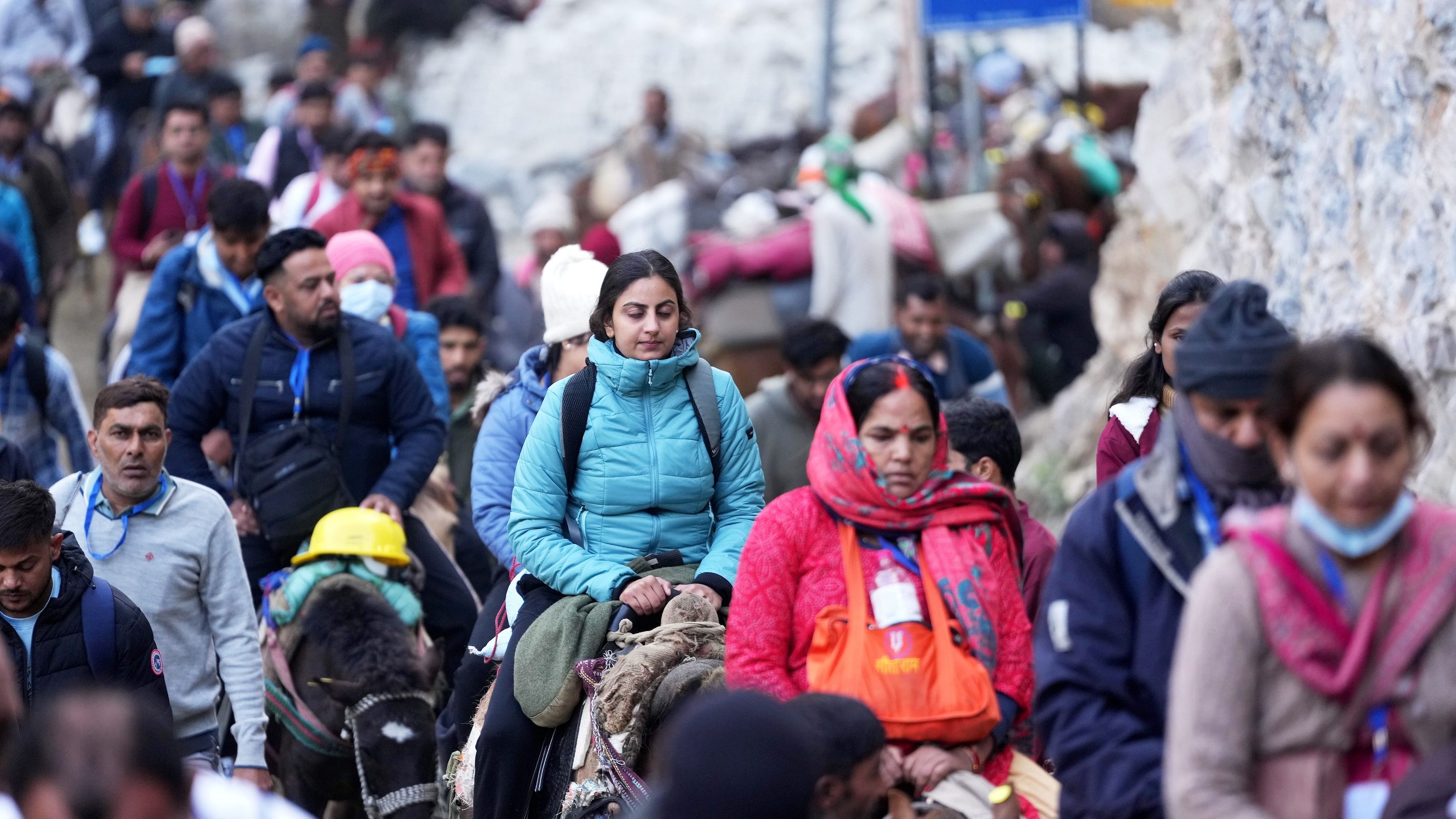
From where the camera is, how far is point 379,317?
8.45 m

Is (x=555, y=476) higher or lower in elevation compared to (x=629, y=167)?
lower

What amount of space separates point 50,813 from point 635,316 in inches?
118

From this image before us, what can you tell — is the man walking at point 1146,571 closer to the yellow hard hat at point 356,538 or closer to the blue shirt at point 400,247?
the yellow hard hat at point 356,538

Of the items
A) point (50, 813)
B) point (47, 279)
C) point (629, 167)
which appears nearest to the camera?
point (50, 813)

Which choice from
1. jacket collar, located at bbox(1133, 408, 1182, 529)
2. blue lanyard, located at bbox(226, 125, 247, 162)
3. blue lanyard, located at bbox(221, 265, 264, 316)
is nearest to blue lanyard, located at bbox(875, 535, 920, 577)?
jacket collar, located at bbox(1133, 408, 1182, 529)

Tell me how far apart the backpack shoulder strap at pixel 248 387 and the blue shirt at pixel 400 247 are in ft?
9.86

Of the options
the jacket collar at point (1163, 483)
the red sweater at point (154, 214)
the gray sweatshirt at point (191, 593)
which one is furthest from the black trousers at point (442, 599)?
the jacket collar at point (1163, 483)

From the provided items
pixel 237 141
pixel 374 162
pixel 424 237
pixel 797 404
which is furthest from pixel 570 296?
pixel 237 141

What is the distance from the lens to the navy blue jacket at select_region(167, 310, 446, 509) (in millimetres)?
7176

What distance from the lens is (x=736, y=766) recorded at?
318 cm

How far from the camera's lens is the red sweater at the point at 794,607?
463 centimetres

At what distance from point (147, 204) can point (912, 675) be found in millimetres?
7802

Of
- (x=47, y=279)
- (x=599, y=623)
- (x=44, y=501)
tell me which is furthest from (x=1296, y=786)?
(x=47, y=279)

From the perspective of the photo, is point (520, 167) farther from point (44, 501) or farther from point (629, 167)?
point (44, 501)
